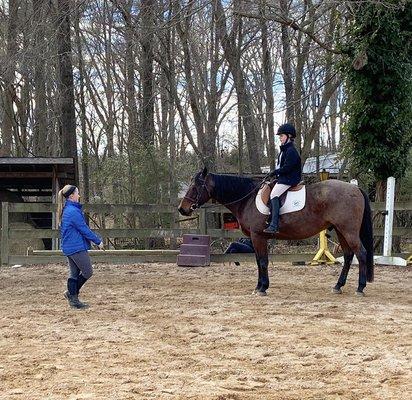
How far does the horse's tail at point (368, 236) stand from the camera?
8.42 m

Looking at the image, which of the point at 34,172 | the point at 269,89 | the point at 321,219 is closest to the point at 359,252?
the point at 321,219

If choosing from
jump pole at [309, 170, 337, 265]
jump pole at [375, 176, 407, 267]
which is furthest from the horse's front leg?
jump pole at [375, 176, 407, 267]

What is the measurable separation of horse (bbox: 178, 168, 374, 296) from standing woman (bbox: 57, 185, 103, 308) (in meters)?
2.38

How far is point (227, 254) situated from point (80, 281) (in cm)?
478

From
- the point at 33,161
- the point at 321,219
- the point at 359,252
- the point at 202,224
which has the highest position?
the point at 33,161

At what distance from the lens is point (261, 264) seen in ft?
27.7

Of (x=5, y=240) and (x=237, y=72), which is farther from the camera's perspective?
(x=237, y=72)

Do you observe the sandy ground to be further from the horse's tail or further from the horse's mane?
the horse's mane

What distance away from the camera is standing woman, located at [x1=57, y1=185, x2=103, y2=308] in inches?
285

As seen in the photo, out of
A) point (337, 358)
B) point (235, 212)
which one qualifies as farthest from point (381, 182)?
point (337, 358)

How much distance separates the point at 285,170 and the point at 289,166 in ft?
0.25

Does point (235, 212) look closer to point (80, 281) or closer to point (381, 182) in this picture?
point (80, 281)

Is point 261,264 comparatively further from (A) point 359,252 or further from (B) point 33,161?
(B) point 33,161

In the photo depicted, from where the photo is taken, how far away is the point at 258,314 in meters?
6.82
